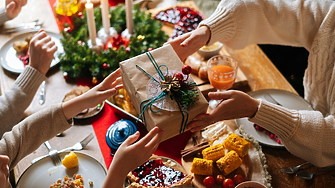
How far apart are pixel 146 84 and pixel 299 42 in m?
0.98

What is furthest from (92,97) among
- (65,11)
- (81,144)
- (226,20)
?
(65,11)

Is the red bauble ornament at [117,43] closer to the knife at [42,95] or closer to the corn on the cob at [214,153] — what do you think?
the knife at [42,95]

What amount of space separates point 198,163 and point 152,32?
1.02 m

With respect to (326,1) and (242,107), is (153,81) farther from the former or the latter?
(326,1)

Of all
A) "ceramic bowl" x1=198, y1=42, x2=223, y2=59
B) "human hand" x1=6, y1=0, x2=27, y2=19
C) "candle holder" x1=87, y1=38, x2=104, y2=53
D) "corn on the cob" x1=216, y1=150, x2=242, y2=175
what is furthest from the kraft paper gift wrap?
"human hand" x1=6, y1=0, x2=27, y2=19

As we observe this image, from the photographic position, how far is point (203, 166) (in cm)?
118

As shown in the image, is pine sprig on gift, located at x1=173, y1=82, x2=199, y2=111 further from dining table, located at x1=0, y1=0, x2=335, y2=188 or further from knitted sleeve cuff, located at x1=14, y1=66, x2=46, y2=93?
knitted sleeve cuff, located at x1=14, y1=66, x2=46, y2=93

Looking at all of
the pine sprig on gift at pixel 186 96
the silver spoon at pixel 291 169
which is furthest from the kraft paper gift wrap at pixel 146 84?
the silver spoon at pixel 291 169

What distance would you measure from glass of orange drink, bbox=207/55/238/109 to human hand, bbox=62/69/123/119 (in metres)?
0.48

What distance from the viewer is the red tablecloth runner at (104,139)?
132 cm

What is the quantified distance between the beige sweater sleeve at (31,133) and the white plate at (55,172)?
0.24 ft

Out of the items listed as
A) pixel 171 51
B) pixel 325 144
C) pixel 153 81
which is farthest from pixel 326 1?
pixel 153 81

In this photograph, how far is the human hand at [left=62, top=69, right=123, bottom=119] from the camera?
1237 millimetres

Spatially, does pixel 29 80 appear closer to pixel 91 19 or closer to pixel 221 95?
pixel 91 19
